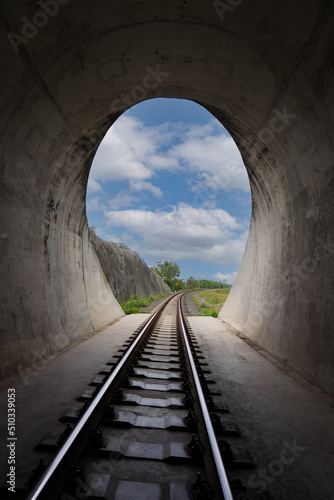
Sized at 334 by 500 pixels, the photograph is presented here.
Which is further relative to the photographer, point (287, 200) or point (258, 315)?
point (258, 315)

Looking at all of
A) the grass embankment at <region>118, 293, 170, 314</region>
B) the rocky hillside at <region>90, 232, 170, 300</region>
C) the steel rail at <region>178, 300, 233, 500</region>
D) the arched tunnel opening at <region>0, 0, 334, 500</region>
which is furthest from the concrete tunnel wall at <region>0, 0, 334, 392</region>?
the rocky hillside at <region>90, 232, 170, 300</region>

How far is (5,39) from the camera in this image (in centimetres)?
328

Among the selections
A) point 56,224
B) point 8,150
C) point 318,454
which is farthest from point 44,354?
point 318,454

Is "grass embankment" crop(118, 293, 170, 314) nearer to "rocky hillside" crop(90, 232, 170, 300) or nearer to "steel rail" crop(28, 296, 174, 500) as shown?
"rocky hillside" crop(90, 232, 170, 300)

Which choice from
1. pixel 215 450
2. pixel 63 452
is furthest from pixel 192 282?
pixel 63 452

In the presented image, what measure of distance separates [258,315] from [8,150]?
695cm

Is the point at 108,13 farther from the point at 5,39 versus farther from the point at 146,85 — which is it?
the point at 146,85

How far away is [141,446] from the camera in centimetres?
247

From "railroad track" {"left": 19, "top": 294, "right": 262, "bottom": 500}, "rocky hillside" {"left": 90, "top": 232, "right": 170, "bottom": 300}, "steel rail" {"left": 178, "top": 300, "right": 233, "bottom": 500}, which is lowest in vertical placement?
"railroad track" {"left": 19, "top": 294, "right": 262, "bottom": 500}

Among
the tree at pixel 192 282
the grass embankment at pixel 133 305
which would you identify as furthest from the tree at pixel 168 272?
the grass embankment at pixel 133 305

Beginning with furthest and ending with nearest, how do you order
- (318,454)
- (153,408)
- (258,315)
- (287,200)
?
(258,315), (287,200), (153,408), (318,454)

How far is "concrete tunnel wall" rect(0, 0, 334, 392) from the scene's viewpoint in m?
3.64

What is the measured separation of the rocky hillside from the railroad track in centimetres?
2078

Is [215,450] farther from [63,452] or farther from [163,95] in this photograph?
[163,95]
